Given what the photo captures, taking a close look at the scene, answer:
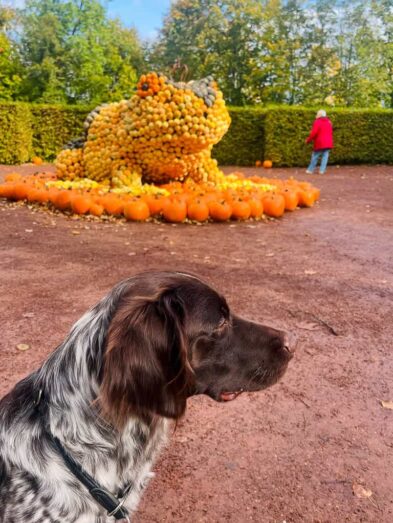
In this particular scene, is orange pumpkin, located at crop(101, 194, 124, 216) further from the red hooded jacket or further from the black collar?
the red hooded jacket

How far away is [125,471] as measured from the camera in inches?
76.2

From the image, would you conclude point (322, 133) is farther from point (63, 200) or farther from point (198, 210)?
point (63, 200)

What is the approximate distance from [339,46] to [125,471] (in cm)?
3226

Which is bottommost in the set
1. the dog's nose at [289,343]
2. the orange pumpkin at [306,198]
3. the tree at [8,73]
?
the orange pumpkin at [306,198]

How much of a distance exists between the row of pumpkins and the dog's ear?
6736mm

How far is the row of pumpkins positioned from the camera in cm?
855

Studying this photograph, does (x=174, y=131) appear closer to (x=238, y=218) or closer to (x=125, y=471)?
(x=238, y=218)

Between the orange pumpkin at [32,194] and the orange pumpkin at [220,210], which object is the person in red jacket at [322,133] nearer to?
the orange pumpkin at [220,210]

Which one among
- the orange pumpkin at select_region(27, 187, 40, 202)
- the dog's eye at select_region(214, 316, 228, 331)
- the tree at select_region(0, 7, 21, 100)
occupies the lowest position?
the orange pumpkin at select_region(27, 187, 40, 202)

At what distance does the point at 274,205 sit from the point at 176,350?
766 cm

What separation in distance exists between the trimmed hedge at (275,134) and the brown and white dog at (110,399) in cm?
1910

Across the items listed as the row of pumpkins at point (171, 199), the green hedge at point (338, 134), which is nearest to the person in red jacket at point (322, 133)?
the green hedge at point (338, 134)

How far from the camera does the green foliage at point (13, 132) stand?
19.0m

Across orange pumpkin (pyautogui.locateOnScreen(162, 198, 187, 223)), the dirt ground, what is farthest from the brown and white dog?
orange pumpkin (pyautogui.locateOnScreen(162, 198, 187, 223))
